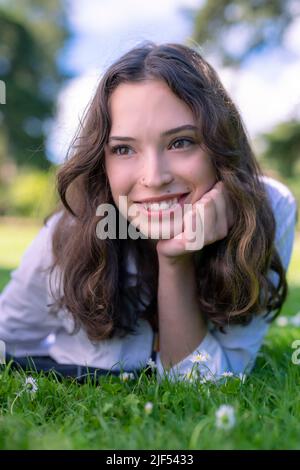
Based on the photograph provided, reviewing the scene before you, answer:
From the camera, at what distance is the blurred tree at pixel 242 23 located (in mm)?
19922

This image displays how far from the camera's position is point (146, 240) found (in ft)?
8.16

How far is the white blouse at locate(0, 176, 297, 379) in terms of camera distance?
2410mm

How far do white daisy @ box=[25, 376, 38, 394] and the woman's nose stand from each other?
0.74m

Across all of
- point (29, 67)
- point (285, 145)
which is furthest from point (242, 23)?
point (29, 67)

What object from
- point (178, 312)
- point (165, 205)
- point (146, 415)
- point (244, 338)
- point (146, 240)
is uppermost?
point (165, 205)

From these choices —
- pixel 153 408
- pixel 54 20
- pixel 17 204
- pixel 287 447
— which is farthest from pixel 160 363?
pixel 54 20

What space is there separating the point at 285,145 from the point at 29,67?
56.9 feet

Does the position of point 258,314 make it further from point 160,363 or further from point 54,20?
point 54,20

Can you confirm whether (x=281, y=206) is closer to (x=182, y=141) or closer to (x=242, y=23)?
(x=182, y=141)

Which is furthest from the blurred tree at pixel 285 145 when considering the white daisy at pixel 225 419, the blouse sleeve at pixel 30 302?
the white daisy at pixel 225 419

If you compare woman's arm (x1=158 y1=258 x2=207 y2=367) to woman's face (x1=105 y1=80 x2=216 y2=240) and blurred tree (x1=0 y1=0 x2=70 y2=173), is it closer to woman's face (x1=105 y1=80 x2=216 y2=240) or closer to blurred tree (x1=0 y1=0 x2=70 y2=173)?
woman's face (x1=105 y1=80 x2=216 y2=240)

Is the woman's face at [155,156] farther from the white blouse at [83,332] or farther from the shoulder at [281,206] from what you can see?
the shoulder at [281,206]

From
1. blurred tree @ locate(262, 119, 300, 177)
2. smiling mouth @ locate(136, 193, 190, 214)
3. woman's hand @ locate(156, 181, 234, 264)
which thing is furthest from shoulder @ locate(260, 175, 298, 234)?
blurred tree @ locate(262, 119, 300, 177)

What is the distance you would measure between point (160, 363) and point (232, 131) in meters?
0.94
